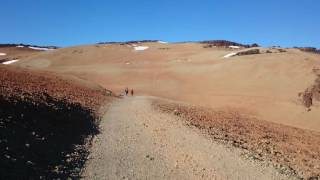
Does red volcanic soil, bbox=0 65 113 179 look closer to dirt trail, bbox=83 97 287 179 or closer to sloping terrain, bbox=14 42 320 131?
dirt trail, bbox=83 97 287 179

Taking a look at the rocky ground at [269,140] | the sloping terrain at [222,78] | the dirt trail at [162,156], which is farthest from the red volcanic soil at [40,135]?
the sloping terrain at [222,78]

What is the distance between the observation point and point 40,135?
16.8 m

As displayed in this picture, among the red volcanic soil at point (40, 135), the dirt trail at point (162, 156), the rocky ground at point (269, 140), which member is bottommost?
the rocky ground at point (269, 140)

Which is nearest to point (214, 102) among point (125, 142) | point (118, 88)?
point (118, 88)

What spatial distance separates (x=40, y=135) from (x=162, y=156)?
3.97m

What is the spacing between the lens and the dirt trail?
48.7 ft

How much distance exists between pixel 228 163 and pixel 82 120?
838cm

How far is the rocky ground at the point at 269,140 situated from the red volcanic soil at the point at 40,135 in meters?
5.99

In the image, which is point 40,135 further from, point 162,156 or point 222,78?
point 222,78

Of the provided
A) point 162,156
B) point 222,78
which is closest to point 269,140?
point 162,156

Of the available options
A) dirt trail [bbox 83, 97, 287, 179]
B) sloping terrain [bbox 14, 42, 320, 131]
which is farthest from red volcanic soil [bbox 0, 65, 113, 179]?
sloping terrain [bbox 14, 42, 320, 131]

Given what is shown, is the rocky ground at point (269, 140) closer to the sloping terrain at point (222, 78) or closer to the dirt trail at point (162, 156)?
the dirt trail at point (162, 156)

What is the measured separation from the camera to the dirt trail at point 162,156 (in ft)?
48.7

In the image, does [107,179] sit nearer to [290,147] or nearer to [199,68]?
[290,147]
